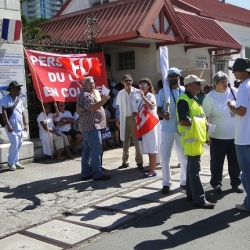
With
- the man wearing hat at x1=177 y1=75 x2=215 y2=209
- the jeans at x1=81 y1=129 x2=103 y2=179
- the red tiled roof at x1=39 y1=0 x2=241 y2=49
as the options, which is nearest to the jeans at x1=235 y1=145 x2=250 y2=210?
the man wearing hat at x1=177 y1=75 x2=215 y2=209

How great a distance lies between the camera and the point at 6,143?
8.08m

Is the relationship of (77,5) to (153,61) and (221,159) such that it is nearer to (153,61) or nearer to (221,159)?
(153,61)

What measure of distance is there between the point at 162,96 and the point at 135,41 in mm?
5675

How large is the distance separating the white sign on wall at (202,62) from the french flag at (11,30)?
740 cm

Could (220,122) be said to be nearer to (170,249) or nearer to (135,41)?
(170,249)

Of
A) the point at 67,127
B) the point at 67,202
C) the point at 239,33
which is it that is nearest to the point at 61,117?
the point at 67,127

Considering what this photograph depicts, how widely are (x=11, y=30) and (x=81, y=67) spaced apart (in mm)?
2133

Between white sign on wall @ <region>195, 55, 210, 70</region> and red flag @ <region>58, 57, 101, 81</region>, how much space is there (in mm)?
4922

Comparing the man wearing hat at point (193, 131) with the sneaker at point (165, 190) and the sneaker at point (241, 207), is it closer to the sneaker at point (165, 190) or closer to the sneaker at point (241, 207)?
the sneaker at point (241, 207)

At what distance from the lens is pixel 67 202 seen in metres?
5.79

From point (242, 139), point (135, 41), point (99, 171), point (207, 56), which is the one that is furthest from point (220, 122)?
point (207, 56)

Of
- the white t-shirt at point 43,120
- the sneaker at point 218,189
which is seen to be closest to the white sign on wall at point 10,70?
the white t-shirt at point 43,120

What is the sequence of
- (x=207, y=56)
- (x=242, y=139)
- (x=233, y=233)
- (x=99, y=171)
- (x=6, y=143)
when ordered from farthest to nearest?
(x=207, y=56), (x=6, y=143), (x=99, y=171), (x=242, y=139), (x=233, y=233)

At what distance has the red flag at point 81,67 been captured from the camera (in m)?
9.45
